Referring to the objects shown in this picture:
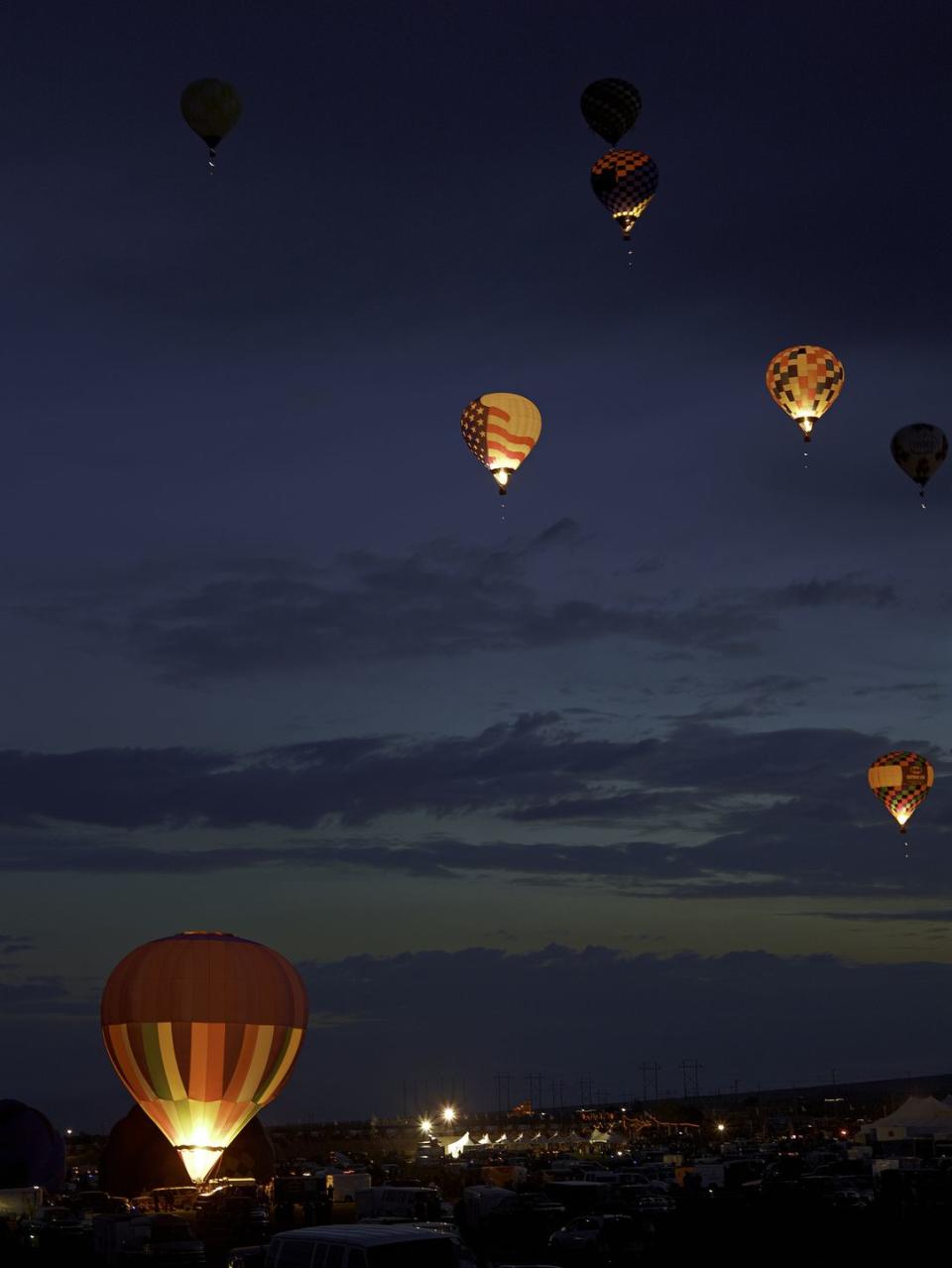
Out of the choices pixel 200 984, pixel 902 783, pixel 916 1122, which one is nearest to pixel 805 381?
pixel 902 783

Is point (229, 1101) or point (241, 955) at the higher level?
point (241, 955)

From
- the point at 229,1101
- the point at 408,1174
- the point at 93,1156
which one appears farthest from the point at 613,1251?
the point at 93,1156

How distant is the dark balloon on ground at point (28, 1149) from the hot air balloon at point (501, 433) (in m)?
19.1

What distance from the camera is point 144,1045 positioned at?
31922mm

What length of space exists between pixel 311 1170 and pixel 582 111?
31940mm

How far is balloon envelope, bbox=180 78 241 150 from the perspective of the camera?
33.9m

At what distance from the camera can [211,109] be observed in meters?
33.9

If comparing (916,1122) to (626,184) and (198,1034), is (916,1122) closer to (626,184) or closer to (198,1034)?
(198,1034)

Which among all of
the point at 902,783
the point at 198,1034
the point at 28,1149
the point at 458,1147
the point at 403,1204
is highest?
the point at 902,783

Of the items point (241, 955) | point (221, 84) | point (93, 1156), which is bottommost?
point (93, 1156)

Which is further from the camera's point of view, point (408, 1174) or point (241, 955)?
point (408, 1174)

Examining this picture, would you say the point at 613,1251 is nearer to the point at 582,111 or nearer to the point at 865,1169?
the point at 865,1169

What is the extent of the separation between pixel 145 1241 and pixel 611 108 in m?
26.1

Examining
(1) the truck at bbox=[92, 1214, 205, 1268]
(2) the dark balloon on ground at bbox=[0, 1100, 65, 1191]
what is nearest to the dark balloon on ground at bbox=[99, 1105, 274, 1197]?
(2) the dark balloon on ground at bbox=[0, 1100, 65, 1191]
